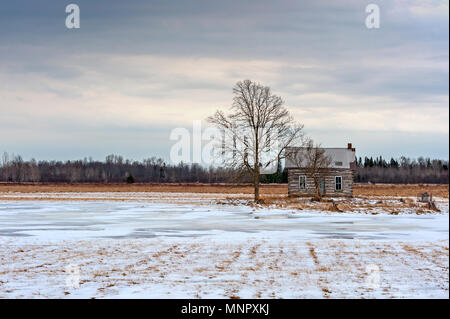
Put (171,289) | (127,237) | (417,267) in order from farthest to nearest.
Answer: (127,237)
(417,267)
(171,289)

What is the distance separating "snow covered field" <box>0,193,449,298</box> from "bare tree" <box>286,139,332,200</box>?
70.0ft

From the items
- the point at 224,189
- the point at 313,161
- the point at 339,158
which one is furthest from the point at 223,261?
the point at 224,189

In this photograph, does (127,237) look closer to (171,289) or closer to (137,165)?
(171,289)

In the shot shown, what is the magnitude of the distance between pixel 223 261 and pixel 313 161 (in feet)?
111

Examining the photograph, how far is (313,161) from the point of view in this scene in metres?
45.0

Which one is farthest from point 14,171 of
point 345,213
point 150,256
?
point 150,256

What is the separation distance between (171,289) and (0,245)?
8620mm

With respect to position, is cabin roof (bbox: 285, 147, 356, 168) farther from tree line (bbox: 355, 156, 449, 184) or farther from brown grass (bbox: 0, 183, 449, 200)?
tree line (bbox: 355, 156, 449, 184)

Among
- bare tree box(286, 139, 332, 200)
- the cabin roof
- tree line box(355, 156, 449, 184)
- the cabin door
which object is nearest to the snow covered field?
bare tree box(286, 139, 332, 200)

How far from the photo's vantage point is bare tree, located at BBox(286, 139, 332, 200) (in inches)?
1719

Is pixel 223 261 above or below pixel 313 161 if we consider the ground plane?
below

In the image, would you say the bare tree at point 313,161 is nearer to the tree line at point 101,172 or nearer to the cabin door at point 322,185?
the cabin door at point 322,185

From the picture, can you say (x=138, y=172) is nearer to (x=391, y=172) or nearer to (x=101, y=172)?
(x=101, y=172)
